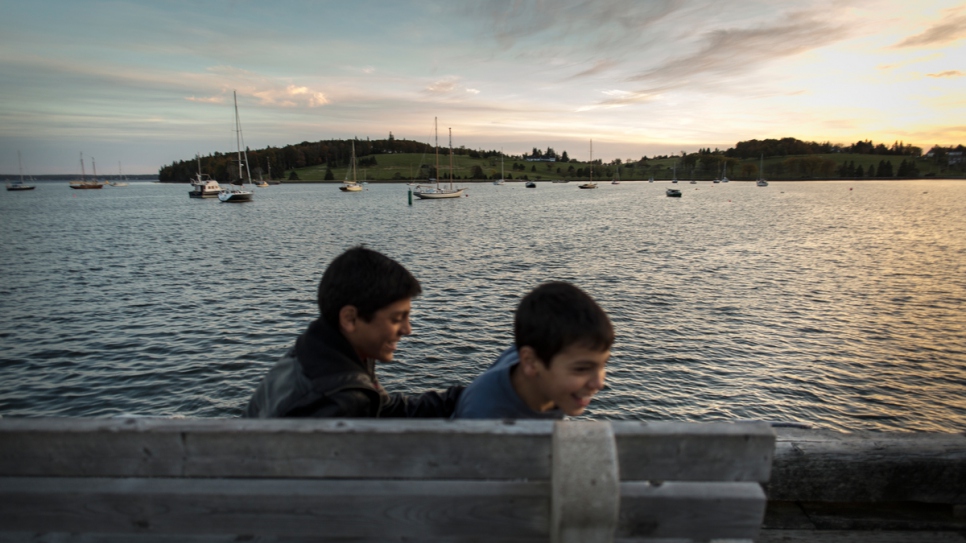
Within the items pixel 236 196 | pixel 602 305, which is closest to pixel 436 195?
pixel 236 196

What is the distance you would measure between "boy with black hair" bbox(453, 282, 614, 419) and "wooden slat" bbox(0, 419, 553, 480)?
2.69ft

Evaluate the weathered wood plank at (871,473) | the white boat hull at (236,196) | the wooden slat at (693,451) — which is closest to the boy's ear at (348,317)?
the wooden slat at (693,451)

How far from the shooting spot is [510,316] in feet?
59.1

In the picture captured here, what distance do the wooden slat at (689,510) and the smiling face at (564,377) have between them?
742mm

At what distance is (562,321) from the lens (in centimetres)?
274

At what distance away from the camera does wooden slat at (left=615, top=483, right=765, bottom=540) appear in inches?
79.2

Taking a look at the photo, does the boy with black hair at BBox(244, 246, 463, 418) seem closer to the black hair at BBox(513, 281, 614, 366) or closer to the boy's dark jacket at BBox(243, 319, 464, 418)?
the boy's dark jacket at BBox(243, 319, 464, 418)

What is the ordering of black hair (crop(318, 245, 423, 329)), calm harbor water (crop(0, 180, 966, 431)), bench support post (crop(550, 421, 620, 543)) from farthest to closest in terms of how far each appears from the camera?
calm harbor water (crop(0, 180, 966, 431)) → black hair (crop(318, 245, 423, 329)) → bench support post (crop(550, 421, 620, 543))

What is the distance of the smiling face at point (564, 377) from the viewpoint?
2.81 metres

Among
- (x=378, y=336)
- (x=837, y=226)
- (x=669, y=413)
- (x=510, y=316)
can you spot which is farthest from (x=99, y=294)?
(x=837, y=226)

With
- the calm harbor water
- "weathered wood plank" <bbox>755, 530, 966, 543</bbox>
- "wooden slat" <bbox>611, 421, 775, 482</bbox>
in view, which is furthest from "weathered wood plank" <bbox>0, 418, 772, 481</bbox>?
the calm harbor water

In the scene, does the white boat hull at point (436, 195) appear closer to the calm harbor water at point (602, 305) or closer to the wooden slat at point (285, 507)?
the calm harbor water at point (602, 305)

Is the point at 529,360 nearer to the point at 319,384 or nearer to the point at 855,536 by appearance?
the point at 319,384

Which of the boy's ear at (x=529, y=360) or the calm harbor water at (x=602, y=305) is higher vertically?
the boy's ear at (x=529, y=360)
